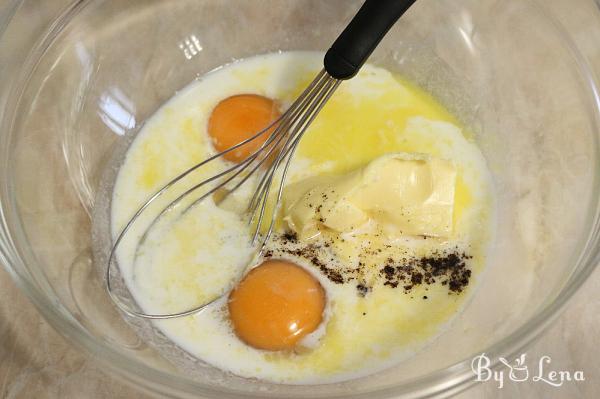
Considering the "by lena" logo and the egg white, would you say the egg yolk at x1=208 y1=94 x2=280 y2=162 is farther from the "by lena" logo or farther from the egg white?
the "by lena" logo

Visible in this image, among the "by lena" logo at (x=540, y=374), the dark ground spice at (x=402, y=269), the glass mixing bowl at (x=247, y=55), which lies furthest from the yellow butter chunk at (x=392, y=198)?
the "by lena" logo at (x=540, y=374)

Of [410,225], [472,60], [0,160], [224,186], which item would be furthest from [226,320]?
[472,60]

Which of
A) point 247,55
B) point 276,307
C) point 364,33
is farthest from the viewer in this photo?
point 247,55

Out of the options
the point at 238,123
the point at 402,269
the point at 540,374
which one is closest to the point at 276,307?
the point at 402,269

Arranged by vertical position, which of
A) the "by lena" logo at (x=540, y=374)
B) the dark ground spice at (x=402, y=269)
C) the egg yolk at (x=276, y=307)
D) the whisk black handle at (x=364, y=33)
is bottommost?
the "by lena" logo at (x=540, y=374)

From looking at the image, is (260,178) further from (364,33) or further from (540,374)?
(540,374)

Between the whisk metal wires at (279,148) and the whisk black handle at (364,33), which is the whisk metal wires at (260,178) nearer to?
the whisk metal wires at (279,148)
